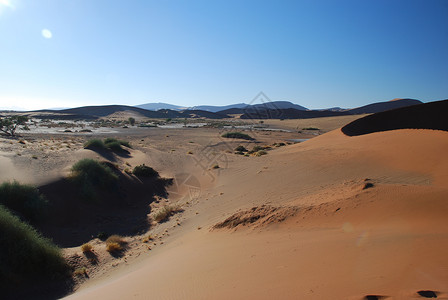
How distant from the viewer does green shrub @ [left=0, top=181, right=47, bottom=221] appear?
29.7 ft

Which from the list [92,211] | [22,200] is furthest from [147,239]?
[22,200]

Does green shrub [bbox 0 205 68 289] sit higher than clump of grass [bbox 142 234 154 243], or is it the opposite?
green shrub [bbox 0 205 68 289]

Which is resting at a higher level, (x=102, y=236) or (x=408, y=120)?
(x=408, y=120)

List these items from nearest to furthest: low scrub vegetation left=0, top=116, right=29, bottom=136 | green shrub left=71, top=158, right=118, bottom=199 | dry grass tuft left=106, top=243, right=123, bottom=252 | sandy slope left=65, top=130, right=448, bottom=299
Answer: sandy slope left=65, top=130, right=448, bottom=299 → dry grass tuft left=106, top=243, right=123, bottom=252 → green shrub left=71, top=158, right=118, bottom=199 → low scrub vegetation left=0, top=116, right=29, bottom=136

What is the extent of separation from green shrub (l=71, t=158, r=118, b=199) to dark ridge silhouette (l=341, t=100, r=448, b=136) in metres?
20.4

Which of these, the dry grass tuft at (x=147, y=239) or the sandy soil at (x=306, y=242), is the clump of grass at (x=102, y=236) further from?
the dry grass tuft at (x=147, y=239)

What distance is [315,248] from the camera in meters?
4.90

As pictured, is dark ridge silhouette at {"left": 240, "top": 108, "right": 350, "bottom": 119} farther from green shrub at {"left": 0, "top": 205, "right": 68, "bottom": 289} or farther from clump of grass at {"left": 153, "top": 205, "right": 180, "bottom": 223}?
green shrub at {"left": 0, "top": 205, "right": 68, "bottom": 289}

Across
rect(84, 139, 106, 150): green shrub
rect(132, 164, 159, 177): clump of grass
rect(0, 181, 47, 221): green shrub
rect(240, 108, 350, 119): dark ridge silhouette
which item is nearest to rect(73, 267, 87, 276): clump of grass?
rect(0, 181, 47, 221): green shrub

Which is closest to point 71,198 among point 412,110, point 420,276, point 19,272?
point 19,272

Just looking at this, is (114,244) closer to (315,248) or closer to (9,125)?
(315,248)

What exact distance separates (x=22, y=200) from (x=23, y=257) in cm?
415

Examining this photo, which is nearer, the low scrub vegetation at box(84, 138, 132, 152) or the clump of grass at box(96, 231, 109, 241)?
the clump of grass at box(96, 231, 109, 241)

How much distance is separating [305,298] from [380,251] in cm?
193
